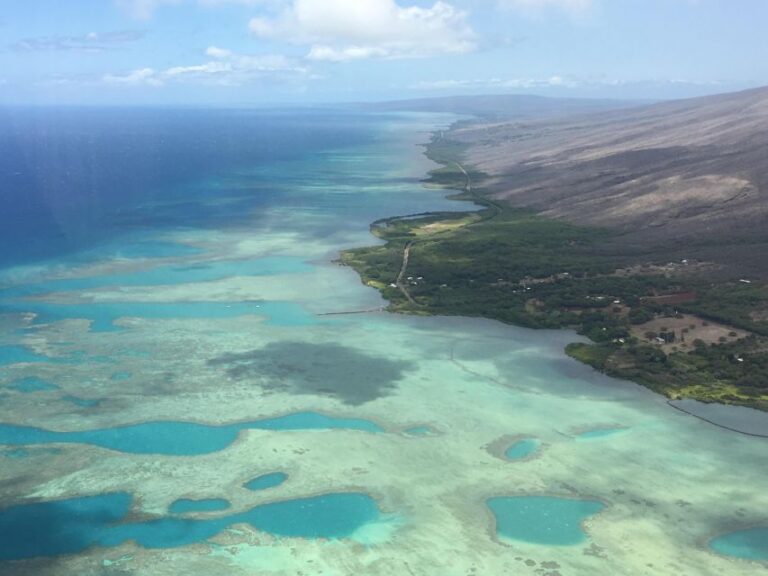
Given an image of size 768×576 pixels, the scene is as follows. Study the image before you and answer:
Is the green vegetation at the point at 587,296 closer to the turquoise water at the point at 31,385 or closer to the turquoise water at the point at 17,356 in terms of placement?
the turquoise water at the point at 17,356

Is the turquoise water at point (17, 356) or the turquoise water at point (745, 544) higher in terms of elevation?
the turquoise water at point (17, 356)

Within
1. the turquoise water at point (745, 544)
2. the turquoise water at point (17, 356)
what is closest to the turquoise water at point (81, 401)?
the turquoise water at point (17, 356)

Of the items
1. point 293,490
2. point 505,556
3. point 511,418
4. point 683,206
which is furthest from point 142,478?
point 683,206

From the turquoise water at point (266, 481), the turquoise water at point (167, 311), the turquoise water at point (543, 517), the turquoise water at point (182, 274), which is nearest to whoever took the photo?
the turquoise water at point (543, 517)

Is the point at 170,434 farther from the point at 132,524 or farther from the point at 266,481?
the point at 132,524

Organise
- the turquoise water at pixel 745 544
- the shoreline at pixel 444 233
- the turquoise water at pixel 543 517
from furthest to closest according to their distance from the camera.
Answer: the shoreline at pixel 444 233 → the turquoise water at pixel 543 517 → the turquoise water at pixel 745 544

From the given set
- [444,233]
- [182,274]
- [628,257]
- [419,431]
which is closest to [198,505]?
[419,431]

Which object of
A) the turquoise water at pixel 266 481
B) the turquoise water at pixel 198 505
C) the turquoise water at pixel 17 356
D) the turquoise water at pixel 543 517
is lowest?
the turquoise water at pixel 543 517
